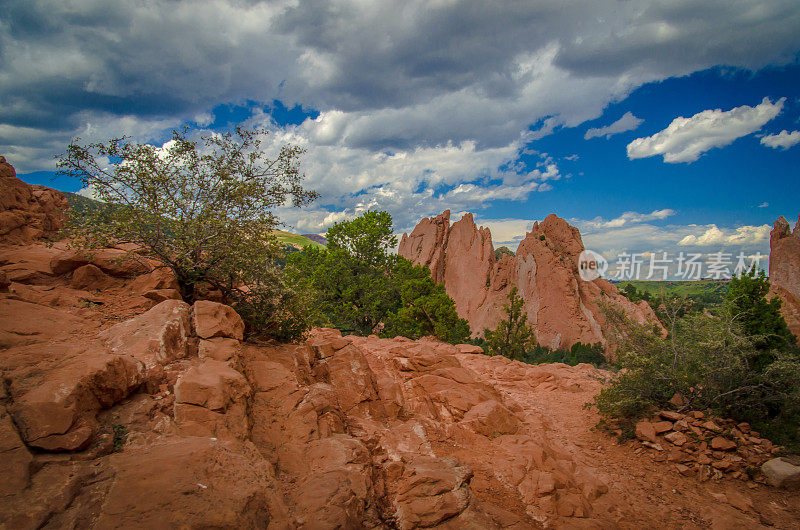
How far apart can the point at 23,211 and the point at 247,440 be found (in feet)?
35.3

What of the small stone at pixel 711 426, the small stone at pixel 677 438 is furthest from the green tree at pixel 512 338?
the small stone at pixel 711 426

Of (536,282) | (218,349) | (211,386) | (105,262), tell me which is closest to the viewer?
(211,386)

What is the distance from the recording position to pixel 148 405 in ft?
16.5

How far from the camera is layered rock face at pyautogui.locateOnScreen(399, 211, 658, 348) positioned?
132 feet

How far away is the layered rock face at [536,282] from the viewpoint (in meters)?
40.3

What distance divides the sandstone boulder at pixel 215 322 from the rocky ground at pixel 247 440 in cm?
3

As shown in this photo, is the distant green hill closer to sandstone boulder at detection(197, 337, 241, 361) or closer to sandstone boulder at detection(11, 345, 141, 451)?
sandstone boulder at detection(197, 337, 241, 361)

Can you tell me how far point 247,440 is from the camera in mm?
5262

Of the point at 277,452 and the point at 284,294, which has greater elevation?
the point at 284,294

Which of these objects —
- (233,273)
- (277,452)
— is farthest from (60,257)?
(277,452)

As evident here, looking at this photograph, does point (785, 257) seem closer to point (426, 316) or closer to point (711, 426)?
point (426, 316)

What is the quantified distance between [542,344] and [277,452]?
41.1m

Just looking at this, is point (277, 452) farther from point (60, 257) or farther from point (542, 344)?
point (542, 344)

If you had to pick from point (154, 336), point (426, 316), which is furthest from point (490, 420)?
point (426, 316)
